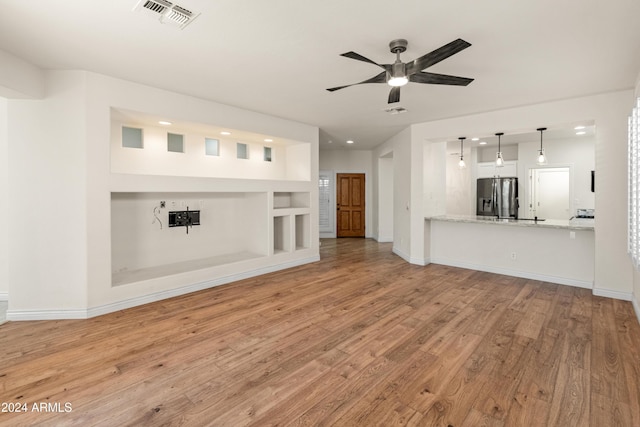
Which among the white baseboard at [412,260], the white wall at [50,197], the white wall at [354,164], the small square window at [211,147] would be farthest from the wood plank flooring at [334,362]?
the white wall at [354,164]

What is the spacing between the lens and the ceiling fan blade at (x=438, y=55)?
2.17 metres

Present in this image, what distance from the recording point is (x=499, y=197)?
320 inches

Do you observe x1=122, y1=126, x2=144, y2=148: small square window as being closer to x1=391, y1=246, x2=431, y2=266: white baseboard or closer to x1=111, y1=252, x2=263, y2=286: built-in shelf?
x1=111, y1=252, x2=263, y2=286: built-in shelf

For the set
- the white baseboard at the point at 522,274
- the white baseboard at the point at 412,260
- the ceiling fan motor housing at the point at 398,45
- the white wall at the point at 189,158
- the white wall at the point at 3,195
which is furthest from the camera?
the white baseboard at the point at 412,260

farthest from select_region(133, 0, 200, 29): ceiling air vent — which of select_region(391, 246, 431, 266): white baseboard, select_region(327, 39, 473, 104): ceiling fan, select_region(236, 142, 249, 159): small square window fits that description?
select_region(391, 246, 431, 266): white baseboard

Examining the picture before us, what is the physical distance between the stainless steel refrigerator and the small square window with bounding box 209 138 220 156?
23.6 feet

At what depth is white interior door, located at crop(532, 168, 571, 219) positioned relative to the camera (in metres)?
7.47

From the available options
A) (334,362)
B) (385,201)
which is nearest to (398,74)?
(334,362)

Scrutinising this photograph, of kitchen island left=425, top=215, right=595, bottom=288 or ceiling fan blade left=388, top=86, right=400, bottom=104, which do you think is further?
kitchen island left=425, top=215, right=595, bottom=288

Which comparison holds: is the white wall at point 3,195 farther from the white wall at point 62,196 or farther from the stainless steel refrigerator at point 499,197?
the stainless steel refrigerator at point 499,197

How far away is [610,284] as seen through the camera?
13.2 ft

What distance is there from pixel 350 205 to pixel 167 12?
24.3 ft

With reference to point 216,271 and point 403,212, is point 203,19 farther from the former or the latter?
point 403,212

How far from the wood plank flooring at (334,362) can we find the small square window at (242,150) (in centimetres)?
284
